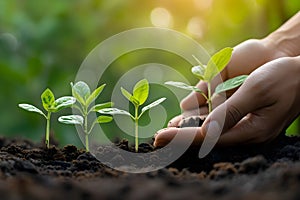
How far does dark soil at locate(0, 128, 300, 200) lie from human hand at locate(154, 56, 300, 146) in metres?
0.04

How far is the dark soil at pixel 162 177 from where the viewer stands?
23.0 inches

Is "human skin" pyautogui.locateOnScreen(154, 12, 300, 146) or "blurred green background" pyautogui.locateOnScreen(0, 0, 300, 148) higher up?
"blurred green background" pyautogui.locateOnScreen(0, 0, 300, 148)

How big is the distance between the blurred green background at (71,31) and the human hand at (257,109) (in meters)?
1.21

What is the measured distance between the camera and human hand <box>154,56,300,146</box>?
3.80 ft

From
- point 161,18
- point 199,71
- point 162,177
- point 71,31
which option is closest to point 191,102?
point 199,71

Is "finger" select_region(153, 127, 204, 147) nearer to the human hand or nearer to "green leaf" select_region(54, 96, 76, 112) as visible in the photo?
the human hand

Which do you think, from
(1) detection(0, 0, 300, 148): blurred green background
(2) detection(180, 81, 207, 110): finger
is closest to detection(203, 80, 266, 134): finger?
(2) detection(180, 81, 207, 110): finger

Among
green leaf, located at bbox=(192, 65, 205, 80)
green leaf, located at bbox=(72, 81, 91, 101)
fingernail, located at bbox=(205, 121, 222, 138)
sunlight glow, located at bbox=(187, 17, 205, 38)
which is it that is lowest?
fingernail, located at bbox=(205, 121, 222, 138)

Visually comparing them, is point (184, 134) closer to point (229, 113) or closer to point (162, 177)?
point (229, 113)

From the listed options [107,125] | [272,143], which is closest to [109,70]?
[107,125]

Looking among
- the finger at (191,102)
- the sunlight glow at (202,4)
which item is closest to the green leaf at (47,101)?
the finger at (191,102)

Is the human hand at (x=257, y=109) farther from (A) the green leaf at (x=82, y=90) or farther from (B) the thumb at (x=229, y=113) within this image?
(A) the green leaf at (x=82, y=90)

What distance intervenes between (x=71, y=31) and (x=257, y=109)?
1.76m

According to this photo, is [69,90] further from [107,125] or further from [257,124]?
[257,124]
